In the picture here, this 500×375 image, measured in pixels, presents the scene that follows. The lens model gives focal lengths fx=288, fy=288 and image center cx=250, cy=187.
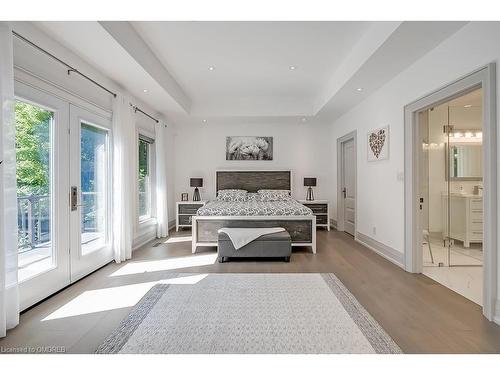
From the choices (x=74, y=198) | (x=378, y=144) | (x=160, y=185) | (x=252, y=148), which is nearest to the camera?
(x=74, y=198)

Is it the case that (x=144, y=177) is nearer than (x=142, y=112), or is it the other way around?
(x=142, y=112)

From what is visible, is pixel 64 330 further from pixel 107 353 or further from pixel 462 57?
pixel 462 57

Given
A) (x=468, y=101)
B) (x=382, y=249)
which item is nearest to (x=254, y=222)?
(x=382, y=249)

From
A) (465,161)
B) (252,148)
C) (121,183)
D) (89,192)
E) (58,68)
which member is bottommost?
(89,192)

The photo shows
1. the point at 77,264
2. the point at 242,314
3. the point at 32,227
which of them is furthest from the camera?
the point at 77,264

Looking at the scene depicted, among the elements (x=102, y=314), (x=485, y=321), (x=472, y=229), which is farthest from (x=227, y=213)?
(x=472, y=229)

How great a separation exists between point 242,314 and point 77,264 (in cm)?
210

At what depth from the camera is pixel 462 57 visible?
260cm

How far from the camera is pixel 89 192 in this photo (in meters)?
3.61

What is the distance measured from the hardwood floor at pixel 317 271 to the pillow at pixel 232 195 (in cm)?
204

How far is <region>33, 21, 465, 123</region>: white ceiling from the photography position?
278cm

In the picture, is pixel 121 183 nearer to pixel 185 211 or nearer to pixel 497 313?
pixel 185 211

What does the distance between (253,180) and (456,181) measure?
12.8 ft

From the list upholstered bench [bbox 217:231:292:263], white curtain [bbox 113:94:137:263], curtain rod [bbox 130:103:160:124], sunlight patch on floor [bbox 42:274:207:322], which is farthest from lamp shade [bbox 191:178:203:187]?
sunlight patch on floor [bbox 42:274:207:322]
